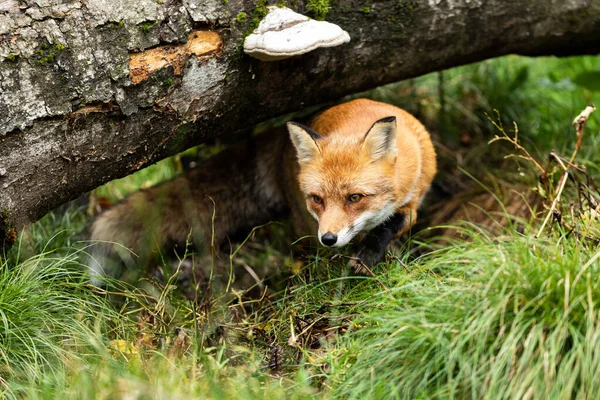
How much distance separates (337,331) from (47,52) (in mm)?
2260

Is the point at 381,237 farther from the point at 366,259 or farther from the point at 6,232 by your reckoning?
the point at 6,232

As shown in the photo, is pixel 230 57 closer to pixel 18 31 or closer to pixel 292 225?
pixel 18 31

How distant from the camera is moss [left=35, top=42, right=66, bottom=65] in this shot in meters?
3.52

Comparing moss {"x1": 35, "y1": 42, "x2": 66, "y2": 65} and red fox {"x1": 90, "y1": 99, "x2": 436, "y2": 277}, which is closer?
moss {"x1": 35, "y1": 42, "x2": 66, "y2": 65}

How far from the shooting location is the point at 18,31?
3.48 m

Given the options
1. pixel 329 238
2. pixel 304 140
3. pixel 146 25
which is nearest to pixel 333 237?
pixel 329 238

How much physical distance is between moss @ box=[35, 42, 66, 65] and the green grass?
3.96ft

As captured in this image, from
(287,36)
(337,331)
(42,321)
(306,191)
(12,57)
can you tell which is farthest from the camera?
(306,191)

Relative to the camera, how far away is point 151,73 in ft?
12.7

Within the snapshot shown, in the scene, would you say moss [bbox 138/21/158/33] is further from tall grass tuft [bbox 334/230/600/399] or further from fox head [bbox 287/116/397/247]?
tall grass tuft [bbox 334/230/600/399]

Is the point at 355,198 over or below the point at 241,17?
below

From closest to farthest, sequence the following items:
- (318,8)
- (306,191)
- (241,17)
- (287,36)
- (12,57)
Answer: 1. (12,57)
2. (287,36)
3. (241,17)
4. (318,8)
5. (306,191)

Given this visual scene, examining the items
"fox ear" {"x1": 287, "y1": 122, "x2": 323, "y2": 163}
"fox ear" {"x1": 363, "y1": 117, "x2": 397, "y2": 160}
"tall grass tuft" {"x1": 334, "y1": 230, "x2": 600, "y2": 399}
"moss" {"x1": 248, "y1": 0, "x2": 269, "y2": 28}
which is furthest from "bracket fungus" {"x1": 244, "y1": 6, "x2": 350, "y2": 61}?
"tall grass tuft" {"x1": 334, "y1": 230, "x2": 600, "y2": 399}

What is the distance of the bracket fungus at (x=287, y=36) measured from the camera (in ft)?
12.9
